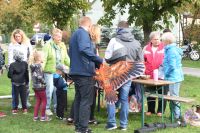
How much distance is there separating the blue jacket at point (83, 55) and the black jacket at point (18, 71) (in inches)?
81.6

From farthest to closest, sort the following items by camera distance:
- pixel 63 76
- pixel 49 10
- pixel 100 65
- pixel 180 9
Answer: pixel 49 10 < pixel 180 9 < pixel 63 76 < pixel 100 65

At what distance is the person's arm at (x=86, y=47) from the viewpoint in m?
7.64

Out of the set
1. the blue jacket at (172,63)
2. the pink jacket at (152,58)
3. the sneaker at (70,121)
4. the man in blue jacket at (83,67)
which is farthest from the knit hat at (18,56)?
A: the blue jacket at (172,63)

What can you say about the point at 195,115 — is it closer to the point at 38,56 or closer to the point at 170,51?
the point at 170,51

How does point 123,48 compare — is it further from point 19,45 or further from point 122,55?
point 19,45

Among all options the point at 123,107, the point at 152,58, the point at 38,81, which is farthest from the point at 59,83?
the point at 152,58

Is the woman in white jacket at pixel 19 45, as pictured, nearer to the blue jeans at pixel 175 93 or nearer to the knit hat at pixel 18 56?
the knit hat at pixel 18 56

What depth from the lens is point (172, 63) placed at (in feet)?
29.0

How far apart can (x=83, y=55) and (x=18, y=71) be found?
2.36 metres

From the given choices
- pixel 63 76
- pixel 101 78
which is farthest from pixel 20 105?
pixel 101 78

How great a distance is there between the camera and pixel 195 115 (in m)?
8.94

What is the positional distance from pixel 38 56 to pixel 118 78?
184 cm

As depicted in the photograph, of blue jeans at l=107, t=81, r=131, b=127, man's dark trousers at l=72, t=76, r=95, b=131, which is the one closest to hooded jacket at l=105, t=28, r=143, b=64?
blue jeans at l=107, t=81, r=131, b=127

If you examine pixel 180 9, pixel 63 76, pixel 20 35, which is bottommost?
pixel 63 76
